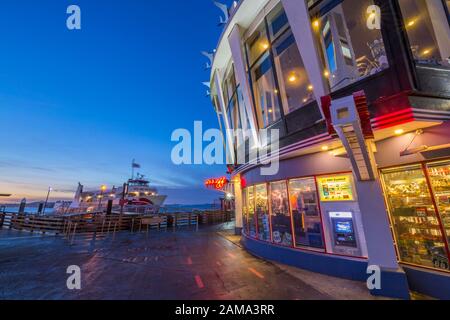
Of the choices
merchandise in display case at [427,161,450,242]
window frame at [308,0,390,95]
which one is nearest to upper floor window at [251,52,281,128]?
window frame at [308,0,390,95]

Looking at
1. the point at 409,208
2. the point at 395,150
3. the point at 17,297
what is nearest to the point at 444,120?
the point at 395,150

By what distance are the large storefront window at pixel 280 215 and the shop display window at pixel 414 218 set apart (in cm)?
348

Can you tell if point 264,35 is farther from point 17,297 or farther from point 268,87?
point 17,297

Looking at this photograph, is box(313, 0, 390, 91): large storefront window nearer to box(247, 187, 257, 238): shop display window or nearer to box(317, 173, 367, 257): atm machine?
box(317, 173, 367, 257): atm machine

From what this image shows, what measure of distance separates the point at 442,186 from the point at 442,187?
0.09ft

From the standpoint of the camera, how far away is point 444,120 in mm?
5008

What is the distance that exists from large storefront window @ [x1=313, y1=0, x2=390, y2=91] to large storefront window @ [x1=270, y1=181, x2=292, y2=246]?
4.65 metres

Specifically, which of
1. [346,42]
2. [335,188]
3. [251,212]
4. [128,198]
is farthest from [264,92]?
[128,198]

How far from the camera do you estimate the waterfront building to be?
16.4ft

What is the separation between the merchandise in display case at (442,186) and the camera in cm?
520

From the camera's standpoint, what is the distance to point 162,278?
6.31 m

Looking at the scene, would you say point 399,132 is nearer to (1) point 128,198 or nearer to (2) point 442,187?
(2) point 442,187
